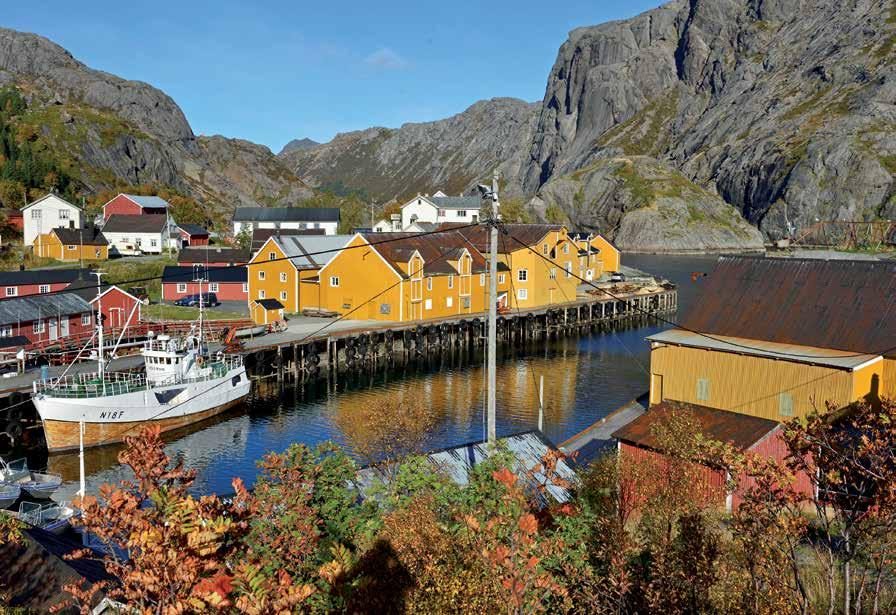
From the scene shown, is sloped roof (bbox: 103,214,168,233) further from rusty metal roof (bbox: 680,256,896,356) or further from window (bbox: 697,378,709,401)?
window (bbox: 697,378,709,401)

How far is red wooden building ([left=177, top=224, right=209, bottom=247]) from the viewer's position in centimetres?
9088

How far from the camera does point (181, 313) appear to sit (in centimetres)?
5681

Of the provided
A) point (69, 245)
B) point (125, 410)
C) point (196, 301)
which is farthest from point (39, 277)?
point (69, 245)

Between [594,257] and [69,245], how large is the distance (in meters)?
54.2

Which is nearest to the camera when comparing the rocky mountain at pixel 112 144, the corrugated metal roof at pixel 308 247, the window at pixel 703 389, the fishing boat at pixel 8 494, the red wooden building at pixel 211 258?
the fishing boat at pixel 8 494

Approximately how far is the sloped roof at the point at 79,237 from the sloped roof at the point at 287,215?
36.6 m

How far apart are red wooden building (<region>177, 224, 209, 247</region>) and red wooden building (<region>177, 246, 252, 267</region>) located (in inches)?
738

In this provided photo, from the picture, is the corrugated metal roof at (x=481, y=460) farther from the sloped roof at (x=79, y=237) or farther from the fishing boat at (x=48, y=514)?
the sloped roof at (x=79, y=237)

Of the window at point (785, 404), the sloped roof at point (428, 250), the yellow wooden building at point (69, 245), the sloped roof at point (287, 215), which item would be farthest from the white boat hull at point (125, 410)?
the sloped roof at point (287, 215)

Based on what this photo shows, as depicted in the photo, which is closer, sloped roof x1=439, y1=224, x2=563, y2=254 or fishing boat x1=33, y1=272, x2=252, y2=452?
fishing boat x1=33, y1=272, x2=252, y2=452

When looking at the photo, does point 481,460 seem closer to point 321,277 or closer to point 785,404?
point 785,404

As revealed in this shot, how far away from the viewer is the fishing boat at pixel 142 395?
106ft

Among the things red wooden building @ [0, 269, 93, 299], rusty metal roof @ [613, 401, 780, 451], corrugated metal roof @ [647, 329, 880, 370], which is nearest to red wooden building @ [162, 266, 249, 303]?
red wooden building @ [0, 269, 93, 299]

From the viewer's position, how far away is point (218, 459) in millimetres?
32531
